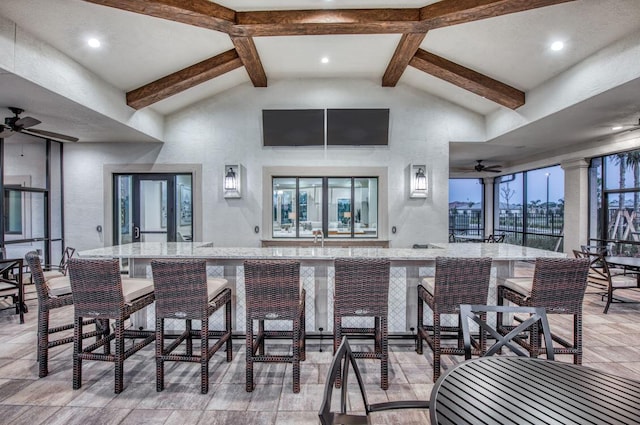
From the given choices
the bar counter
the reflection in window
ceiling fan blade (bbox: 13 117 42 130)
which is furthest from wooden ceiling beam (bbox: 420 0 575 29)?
the reflection in window

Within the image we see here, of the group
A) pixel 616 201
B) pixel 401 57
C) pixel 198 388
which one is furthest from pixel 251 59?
pixel 616 201

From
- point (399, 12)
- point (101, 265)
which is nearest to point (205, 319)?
point (101, 265)

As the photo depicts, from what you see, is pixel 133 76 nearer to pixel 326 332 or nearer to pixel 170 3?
pixel 170 3

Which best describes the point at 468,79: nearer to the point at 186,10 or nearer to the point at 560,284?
the point at 560,284

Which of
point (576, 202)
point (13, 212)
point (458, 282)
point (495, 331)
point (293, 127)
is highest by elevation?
point (293, 127)

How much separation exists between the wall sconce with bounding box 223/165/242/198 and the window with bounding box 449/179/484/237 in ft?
24.0

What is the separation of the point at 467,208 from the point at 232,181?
7999mm

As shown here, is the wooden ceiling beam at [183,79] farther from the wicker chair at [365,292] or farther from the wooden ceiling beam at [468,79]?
the wicker chair at [365,292]

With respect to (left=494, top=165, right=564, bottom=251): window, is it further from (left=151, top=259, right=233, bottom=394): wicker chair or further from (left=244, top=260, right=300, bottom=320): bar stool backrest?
(left=151, top=259, right=233, bottom=394): wicker chair

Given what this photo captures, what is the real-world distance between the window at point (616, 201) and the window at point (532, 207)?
2.67 feet

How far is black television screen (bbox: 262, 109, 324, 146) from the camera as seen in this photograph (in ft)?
18.5

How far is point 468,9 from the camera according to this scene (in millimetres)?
3141

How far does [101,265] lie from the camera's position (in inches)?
91.2

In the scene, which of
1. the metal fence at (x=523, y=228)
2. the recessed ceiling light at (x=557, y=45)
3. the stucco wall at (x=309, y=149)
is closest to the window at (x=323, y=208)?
the stucco wall at (x=309, y=149)
